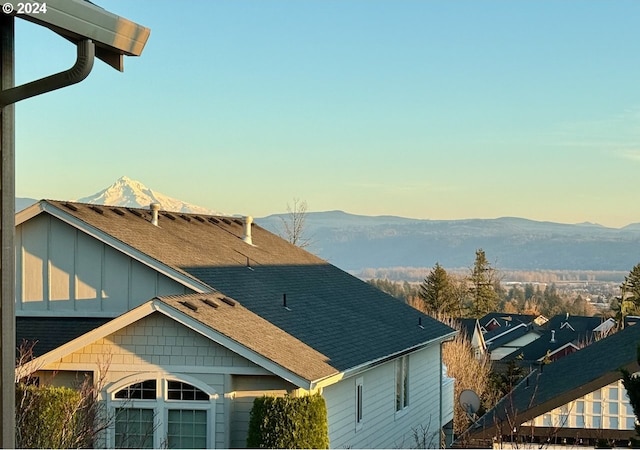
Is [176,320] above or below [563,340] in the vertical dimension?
above

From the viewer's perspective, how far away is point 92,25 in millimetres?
4324

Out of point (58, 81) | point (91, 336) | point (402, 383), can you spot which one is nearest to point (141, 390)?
point (91, 336)

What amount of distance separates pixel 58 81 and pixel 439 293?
7972 cm

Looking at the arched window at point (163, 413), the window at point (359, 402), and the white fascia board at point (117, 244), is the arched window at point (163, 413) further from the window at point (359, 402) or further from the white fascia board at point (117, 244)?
the window at point (359, 402)

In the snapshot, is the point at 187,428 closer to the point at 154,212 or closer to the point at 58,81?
the point at 154,212

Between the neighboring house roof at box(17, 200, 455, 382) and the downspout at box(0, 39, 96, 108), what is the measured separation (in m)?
10.4

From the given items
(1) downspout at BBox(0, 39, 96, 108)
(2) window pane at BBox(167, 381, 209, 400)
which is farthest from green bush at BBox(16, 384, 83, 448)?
(1) downspout at BBox(0, 39, 96, 108)

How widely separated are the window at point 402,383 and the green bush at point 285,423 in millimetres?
6908

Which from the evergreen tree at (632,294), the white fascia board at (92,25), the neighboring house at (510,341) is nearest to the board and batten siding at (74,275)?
the white fascia board at (92,25)

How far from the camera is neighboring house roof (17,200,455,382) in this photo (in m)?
16.4

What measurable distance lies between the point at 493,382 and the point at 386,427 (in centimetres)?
2286

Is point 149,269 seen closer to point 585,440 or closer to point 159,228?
point 159,228

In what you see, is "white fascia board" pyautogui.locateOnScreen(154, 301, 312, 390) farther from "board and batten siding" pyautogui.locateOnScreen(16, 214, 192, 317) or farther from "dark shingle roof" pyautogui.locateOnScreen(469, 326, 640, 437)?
"dark shingle roof" pyautogui.locateOnScreen(469, 326, 640, 437)

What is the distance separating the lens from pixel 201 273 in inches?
673
